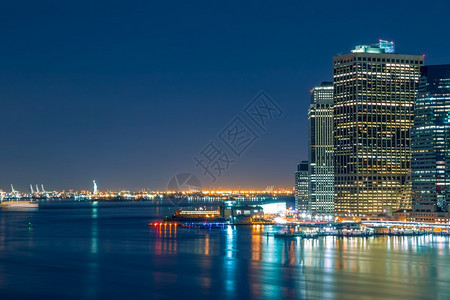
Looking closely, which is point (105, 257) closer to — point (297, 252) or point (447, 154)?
point (297, 252)

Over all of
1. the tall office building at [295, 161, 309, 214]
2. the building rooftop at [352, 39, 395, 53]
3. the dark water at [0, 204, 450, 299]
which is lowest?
the dark water at [0, 204, 450, 299]

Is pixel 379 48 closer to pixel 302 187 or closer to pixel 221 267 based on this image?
pixel 302 187

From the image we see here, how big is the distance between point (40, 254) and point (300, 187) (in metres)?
104

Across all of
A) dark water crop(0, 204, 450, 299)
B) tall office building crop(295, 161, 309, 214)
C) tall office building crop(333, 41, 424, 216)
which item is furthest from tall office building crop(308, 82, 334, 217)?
dark water crop(0, 204, 450, 299)

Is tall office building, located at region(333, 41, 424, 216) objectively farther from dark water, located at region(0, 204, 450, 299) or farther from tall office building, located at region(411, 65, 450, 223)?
dark water, located at region(0, 204, 450, 299)

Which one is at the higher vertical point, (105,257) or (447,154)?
(447,154)

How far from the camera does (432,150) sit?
13188cm

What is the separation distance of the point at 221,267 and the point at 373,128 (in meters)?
83.7

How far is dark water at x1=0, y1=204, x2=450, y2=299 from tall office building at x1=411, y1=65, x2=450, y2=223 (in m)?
21.3

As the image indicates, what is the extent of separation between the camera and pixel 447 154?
131 m

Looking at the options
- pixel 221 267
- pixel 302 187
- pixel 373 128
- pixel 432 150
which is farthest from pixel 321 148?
pixel 221 267

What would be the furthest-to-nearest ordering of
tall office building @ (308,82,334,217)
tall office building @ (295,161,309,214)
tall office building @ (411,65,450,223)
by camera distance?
1. tall office building @ (295,161,309,214)
2. tall office building @ (308,82,334,217)
3. tall office building @ (411,65,450,223)

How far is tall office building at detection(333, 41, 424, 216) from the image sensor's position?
5846 inches

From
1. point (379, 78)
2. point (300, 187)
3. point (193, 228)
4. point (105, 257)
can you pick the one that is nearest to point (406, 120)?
point (379, 78)
